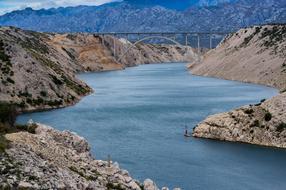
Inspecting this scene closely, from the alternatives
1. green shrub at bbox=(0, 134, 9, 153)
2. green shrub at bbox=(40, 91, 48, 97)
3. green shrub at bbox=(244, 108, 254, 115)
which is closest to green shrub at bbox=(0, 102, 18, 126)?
green shrub at bbox=(0, 134, 9, 153)

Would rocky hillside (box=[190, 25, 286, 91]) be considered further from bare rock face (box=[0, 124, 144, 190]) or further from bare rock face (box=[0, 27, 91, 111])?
bare rock face (box=[0, 124, 144, 190])

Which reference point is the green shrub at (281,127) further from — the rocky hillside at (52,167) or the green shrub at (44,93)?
the green shrub at (44,93)

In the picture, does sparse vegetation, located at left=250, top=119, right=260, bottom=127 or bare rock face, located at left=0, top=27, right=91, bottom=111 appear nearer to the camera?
sparse vegetation, located at left=250, top=119, right=260, bottom=127

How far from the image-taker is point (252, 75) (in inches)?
5349

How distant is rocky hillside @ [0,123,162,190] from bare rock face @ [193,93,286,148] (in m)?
26.7

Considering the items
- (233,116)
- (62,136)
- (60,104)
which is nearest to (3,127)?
(62,136)

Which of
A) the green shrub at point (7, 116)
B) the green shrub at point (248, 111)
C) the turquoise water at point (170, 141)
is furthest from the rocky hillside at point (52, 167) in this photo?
the green shrub at point (248, 111)

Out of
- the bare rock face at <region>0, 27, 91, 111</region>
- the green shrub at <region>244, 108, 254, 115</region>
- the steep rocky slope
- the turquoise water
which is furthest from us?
the bare rock face at <region>0, 27, 91, 111</region>

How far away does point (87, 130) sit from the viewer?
67.5m

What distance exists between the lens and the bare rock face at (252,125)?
197 ft

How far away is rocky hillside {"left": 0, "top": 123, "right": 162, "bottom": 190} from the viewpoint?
27047 millimetres

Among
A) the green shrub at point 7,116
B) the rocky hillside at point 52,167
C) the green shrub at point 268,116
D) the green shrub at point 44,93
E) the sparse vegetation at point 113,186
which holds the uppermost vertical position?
the green shrub at point 7,116

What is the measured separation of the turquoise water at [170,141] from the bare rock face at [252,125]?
1.68 metres

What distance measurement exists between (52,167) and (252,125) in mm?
36329
